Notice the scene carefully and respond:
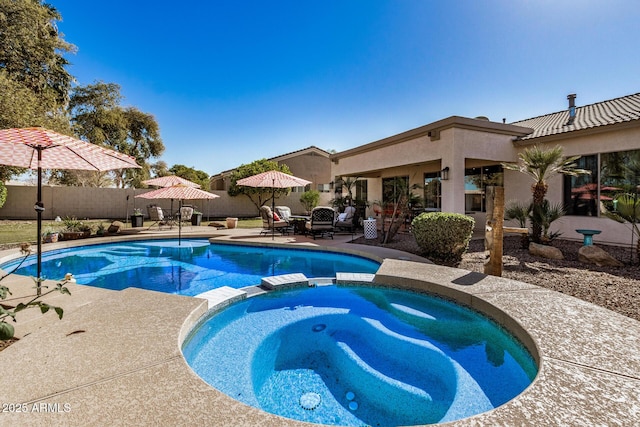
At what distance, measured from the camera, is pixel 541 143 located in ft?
37.0

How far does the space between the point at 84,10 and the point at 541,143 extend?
60.8 ft

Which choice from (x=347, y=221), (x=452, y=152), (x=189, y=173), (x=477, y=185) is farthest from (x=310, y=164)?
(x=189, y=173)

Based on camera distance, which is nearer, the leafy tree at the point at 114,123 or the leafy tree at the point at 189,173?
the leafy tree at the point at 114,123

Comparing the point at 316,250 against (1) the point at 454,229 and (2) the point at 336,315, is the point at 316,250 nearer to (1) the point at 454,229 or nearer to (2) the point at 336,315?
(1) the point at 454,229

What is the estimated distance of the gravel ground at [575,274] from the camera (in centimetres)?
486

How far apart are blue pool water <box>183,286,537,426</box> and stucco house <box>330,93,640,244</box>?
289 inches

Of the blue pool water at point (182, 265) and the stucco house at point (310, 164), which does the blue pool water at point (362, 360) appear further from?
the stucco house at point (310, 164)

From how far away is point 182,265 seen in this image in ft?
28.8

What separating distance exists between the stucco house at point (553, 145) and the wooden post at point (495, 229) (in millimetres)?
4496

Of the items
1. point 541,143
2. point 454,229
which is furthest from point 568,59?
point 454,229

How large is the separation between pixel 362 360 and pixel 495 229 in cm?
423

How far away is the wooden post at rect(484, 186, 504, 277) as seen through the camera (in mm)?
6047

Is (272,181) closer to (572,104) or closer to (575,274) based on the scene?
(575,274)

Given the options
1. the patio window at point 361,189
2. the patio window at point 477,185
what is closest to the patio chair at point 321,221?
the patio window at point 477,185
